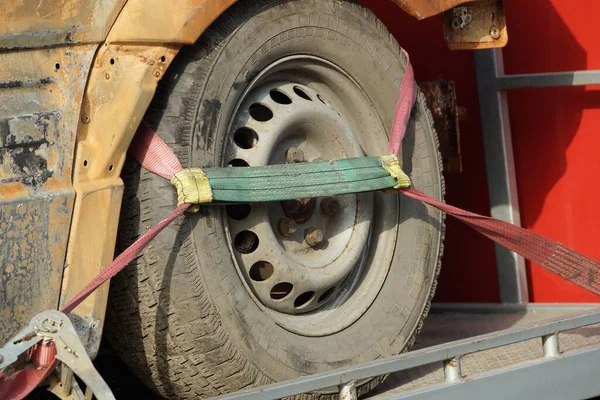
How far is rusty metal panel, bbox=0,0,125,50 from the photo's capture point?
237 cm

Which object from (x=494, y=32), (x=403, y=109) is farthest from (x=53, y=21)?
(x=494, y=32)

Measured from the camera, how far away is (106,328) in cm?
275

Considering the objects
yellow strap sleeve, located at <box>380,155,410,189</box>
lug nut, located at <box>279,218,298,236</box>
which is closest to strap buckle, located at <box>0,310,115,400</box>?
lug nut, located at <box>279,218,298,236</box>

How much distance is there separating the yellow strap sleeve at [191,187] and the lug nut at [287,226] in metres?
0.44

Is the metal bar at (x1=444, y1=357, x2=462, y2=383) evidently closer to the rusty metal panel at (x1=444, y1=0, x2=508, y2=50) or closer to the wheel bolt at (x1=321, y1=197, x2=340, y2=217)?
the wheel bolt at (x1=321, y1=197, x2=340, y2=217)

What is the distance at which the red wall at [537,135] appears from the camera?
436 centimetres

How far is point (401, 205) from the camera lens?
11.1 ft

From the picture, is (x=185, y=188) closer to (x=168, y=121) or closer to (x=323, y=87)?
(x=168, y=121)

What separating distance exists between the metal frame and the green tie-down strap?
1355 millimetres

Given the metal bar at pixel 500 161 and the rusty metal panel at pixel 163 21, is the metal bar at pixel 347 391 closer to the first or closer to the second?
the rusty metal panel at pixel 163 21

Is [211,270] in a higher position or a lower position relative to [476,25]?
lower

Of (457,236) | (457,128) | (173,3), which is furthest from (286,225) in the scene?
(457,236)

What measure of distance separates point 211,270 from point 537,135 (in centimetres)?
211

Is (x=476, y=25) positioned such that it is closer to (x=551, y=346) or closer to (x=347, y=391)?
(x=551, y=346)
